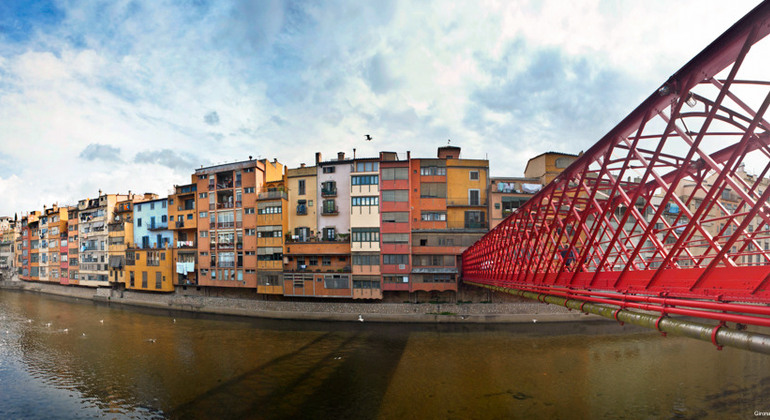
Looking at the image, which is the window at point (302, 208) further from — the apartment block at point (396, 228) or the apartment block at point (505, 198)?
the apartment block at point (505, 198)

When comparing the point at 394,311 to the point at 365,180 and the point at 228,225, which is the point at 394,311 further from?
the point at 228,225

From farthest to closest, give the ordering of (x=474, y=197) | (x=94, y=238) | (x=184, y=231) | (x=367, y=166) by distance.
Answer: (x=94, y=238) → (x=184, y=231) → (x=474, y=197) → (x=367, y=166)

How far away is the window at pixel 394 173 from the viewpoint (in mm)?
38031

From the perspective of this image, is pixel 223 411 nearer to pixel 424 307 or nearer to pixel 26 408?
pixel 26 408

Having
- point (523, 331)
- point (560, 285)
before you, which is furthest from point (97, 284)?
point (560, 285)

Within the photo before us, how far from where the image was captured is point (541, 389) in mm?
20891

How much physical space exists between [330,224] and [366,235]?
18.6 feet

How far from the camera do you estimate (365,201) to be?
38.2 metres

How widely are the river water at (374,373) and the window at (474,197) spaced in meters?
14.7

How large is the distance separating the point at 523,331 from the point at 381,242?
16991mm

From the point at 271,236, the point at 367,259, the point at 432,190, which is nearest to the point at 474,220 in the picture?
the point at 432,190

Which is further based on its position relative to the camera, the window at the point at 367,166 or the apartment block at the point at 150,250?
the apartment block at the point at 150,250

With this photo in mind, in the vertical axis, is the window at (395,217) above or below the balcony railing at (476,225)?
above

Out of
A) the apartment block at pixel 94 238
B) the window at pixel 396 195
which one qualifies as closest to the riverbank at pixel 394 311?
the window at pixel 396 195
